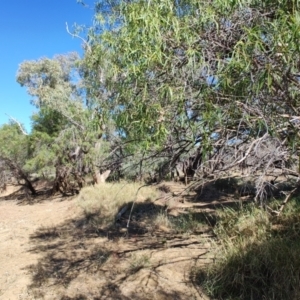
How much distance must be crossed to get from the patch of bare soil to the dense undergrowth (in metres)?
0.30

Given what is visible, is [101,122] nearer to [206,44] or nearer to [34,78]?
[206,44]

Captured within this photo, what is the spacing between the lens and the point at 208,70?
10.2ft

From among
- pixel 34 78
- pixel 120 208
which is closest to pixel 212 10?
pixel 120 208

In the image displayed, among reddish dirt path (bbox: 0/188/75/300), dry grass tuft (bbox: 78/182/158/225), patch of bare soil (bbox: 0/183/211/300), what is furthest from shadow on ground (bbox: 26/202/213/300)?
dry grass tuft (bbox: 78/182/158/225)

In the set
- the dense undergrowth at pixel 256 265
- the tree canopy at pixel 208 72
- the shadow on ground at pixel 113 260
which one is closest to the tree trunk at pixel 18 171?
the shadow on ground at pixel 113 260

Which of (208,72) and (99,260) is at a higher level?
(208,72)

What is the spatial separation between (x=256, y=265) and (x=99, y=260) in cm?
288

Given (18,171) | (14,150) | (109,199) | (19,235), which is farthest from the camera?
(18,171)

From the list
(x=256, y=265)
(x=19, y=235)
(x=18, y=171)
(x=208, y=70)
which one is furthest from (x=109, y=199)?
(x=208, y=70)

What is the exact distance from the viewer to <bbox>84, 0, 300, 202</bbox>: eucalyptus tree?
282 centimetres

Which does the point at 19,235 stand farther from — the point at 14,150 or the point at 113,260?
the point at 14,150

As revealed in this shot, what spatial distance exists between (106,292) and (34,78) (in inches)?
755

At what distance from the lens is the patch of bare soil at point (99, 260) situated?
484 centimetres

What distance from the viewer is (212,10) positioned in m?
3.15
